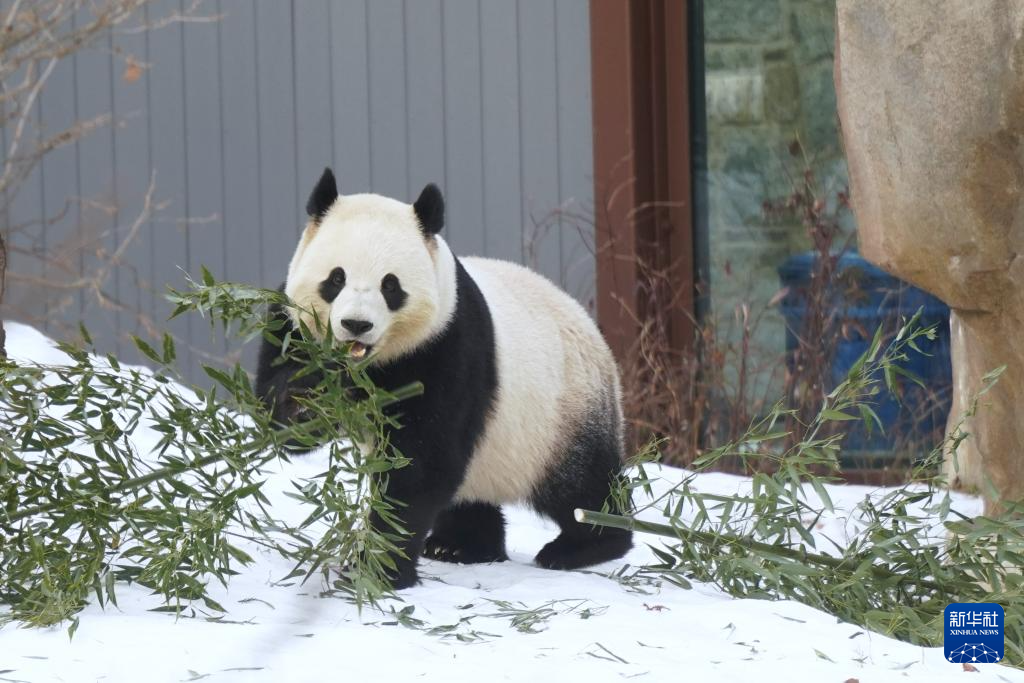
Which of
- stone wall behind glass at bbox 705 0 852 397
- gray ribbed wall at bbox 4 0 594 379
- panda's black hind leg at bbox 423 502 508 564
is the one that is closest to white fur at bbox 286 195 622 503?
panda's black hind leg at bbox 423 502 508 564

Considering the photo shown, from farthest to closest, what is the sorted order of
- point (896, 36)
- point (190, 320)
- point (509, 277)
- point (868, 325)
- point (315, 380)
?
point (190, 320)
point (868, 325)
point (509, 277)
point (896, 36)
point (315, 380)

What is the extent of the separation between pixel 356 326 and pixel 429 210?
385 millimetres

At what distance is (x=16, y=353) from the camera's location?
14.3 feet

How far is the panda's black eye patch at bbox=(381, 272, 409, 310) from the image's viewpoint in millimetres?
2830

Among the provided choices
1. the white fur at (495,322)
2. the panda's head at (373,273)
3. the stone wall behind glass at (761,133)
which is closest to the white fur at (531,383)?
the white fur at (495,322)

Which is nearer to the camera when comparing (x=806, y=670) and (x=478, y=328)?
(x=806, y=670)

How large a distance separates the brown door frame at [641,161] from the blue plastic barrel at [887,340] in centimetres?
52

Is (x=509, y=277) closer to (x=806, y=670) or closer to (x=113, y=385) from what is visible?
(x=113, y=385)

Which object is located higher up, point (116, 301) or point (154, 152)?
point (154, 152)

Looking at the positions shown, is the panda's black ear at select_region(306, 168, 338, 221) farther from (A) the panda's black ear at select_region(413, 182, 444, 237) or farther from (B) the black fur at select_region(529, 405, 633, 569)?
(B) the black fur at select_region(529, 405, 633, 569)

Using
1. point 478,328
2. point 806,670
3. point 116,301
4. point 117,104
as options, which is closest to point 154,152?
point 117,104

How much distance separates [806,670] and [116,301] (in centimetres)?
446

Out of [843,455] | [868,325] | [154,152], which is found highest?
[154,152]

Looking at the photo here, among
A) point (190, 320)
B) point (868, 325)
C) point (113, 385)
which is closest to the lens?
point (113, 385)
